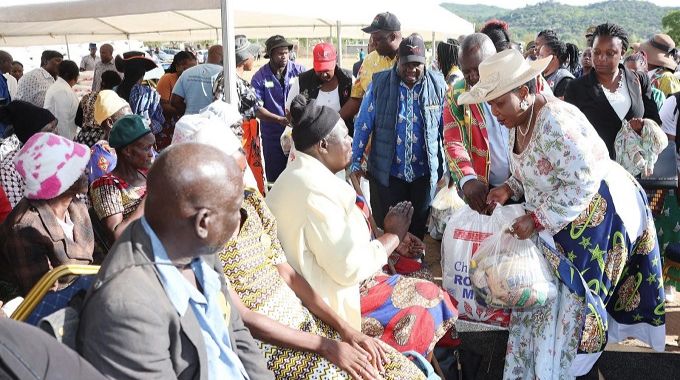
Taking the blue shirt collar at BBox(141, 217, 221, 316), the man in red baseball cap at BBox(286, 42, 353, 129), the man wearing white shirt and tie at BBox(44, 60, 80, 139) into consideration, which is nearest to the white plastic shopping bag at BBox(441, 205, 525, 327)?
the blue shirt collar at BBox(141, 217, 221, 316)

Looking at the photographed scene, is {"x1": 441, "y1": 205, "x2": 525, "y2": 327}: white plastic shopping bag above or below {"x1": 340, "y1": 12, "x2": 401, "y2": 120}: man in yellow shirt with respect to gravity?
below

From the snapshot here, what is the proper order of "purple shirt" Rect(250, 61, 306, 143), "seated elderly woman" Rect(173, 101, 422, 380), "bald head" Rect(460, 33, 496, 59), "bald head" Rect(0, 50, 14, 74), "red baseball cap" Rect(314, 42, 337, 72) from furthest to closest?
"bald head" Rect(0, 50, 14, 74) → "purple shirt" Rect(250, 61, 306, 143) → "red baseball cap" Rect(314, 42, 337, 72) → "bald head" Rect(460, 33, 496, 59) → "seated elderly woman" Rect(173, 101, 422, 380)

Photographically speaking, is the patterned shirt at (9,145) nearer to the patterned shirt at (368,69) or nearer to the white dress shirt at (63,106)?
the white dress shirt at (63,106)

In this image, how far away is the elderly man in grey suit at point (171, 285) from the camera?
57.3 inches

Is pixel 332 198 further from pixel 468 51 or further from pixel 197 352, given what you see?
pixel 468 51

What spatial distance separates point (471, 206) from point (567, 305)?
69 centimetres

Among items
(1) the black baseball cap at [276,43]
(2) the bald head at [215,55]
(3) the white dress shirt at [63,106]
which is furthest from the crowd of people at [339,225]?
(2) the bald head at [215,55]

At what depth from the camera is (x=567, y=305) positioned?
3105 mm

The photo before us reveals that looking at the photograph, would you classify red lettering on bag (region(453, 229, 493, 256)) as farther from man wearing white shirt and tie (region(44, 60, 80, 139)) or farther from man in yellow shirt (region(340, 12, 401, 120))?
man wearing white shirt and tie (region(44, 60, 80, 139))

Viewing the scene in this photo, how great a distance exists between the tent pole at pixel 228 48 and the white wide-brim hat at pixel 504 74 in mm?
1824

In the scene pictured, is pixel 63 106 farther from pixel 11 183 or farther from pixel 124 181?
pixel 124 181

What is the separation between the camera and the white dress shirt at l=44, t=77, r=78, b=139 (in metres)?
6.54

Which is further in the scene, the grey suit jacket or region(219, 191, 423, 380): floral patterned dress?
region(219, 191, 423, 380): floral patterned dress

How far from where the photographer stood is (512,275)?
2988 millimetres
